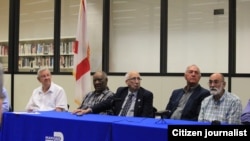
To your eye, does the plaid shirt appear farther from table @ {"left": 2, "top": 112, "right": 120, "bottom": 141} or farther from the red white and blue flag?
the red white and blue flag

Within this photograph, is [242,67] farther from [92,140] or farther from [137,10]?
[92,140]

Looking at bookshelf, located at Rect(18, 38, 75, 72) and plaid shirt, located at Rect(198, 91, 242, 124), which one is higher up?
bookshelf, located at Rect(18, 38, 75, 72)

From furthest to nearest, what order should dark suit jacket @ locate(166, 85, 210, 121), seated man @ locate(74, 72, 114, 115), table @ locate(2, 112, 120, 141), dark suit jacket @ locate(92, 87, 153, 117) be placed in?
seated man @ locate(74, 72, 114, 115), dark suit jacket @ locate(92, 87, 153, 117), dark suit jacket @ locate(166, 85, 210, 121), table @ locate(2, 112, 120, 141)

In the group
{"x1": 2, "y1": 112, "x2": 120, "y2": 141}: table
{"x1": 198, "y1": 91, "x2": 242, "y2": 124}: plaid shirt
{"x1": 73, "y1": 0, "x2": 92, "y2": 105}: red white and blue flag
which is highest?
{"x1": 73, "y1": 0, "x2": 92, "y2": 105}: red white and blue flag

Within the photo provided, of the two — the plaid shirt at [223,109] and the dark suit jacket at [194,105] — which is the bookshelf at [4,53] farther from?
the plaid shirt at [223,109]

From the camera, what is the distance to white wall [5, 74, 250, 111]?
589cm

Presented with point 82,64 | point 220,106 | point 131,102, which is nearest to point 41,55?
point 82,64

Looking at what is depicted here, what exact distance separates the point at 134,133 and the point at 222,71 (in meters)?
3.10

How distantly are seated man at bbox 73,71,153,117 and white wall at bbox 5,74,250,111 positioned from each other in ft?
5.68

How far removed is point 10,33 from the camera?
884 cm

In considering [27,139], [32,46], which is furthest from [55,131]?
[32,46]

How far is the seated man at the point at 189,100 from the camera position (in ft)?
14.6

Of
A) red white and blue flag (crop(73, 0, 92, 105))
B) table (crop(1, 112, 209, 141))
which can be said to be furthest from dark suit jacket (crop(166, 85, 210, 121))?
red white and blue flag (crop(73, 0, 92, 105))

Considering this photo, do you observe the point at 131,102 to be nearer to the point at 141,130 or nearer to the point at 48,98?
the point at 48,98
